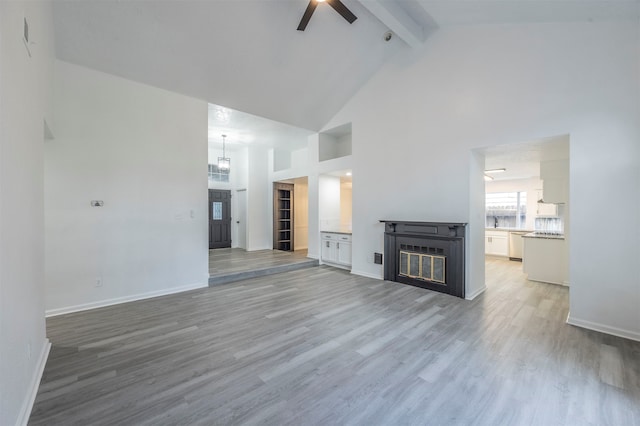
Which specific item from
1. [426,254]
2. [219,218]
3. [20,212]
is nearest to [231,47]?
[20,212]

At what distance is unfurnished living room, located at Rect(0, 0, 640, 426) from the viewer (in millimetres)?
1869

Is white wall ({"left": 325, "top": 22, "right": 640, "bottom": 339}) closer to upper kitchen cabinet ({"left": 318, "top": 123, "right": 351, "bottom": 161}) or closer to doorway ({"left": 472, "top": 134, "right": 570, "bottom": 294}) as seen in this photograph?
doorway ({"left": 472, "top": 134, "right": 570, "bottom": 294})

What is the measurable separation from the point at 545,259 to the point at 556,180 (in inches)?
58.8

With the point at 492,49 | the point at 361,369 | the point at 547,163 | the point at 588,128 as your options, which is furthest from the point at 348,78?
the point at 361,369

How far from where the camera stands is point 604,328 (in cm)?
297

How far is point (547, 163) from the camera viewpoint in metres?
4.96

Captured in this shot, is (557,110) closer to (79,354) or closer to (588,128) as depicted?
(588,128)

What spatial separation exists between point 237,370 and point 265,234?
6246 millimetres

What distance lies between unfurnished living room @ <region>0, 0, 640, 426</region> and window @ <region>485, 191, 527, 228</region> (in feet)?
8.50

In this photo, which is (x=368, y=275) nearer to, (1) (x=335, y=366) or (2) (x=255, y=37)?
(1) (x=335, y=366)

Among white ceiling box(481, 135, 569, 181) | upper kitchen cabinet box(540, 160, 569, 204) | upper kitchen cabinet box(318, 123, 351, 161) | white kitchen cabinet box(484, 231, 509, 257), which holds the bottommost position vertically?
white kitchen cabinet box(484, 231, 509, 257)

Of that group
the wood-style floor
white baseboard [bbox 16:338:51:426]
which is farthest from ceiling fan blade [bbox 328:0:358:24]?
white baseboard [bbox 16:338:51:426]

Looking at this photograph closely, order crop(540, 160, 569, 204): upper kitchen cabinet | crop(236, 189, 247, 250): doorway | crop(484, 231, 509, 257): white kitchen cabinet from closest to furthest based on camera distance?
crop(540, 160, 569, 204): upper kitchen cabinet
crop(484, 231, 509, 257): white kitchen cabinet
crop(236, 189, 247, 250): doorway

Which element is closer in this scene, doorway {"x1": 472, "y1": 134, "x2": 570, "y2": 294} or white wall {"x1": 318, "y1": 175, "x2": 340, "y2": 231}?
doorway {"x1": 472, "y1": 134, "x2": 570, "y2": 294}
